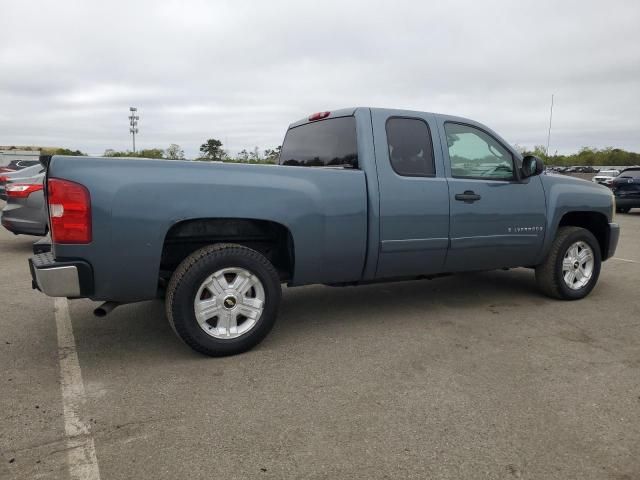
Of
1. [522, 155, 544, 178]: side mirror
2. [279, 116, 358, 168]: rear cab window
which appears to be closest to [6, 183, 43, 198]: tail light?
[279, 116, 358, 168]: rear cab window

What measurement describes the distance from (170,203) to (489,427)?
2.30 metres

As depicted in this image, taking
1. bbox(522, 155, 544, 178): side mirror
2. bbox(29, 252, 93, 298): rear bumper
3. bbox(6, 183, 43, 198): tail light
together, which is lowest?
bbox(29, 252, 93, 298): rear bumper

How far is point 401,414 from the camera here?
8.86ft

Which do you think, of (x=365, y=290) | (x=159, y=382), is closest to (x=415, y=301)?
(x=365, y=290)

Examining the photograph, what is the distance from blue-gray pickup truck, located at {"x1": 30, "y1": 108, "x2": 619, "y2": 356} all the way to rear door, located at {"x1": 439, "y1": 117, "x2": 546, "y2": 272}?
1 cm

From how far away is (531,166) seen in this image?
4.62m

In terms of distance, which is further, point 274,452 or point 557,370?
point 557,370

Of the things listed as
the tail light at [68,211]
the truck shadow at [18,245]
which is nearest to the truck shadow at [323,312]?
the tail light at [68,211]

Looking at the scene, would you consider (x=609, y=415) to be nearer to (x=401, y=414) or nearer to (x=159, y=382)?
(x=401, y=414)

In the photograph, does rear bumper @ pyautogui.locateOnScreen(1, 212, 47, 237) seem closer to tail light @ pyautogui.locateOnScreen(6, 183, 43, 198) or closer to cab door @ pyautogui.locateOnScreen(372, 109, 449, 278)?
tail light @ pyautogui.locateOnScreen(6, 183, 43, 198)

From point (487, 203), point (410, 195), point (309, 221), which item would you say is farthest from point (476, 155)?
point (309, 221)

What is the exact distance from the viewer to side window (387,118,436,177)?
411cm

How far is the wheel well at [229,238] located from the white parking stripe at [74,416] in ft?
2.79

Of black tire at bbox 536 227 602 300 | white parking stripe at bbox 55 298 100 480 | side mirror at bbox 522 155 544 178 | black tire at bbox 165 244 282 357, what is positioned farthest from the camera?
black tire at bbox 536 227 602 300
